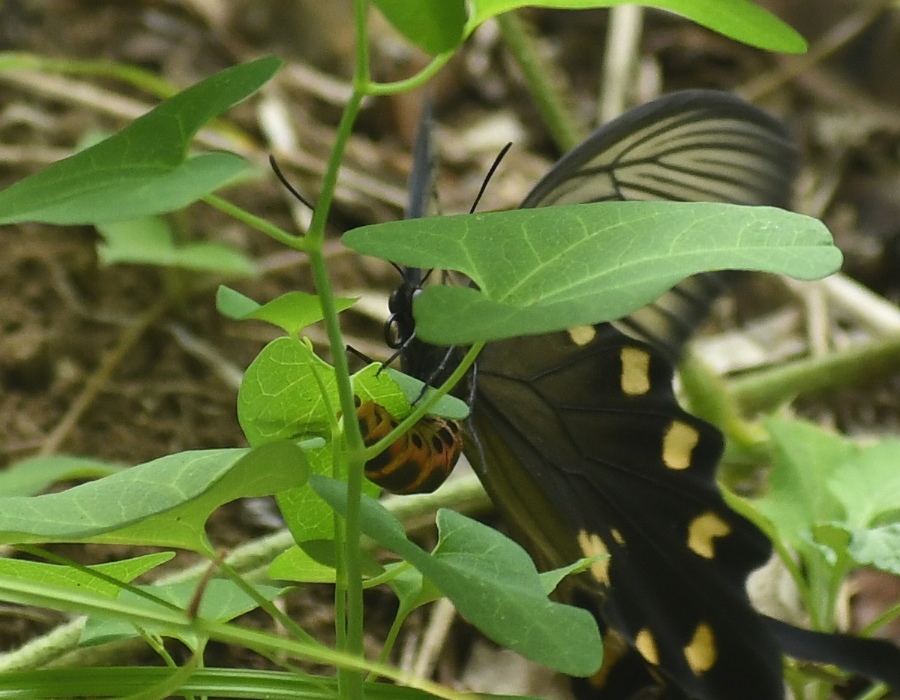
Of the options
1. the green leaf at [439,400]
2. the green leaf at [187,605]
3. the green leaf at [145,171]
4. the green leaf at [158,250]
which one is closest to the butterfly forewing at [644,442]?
the green leaf at [439,400]

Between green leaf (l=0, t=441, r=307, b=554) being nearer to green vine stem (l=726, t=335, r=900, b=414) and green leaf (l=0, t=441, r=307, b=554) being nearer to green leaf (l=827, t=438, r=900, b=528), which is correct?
green leaf (l=827, t=438, r=900, b=528)

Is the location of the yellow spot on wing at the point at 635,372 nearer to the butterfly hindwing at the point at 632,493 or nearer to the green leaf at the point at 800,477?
the butterfly hindwing at the point at 632,493

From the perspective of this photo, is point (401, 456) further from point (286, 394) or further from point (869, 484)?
point (869, 484)

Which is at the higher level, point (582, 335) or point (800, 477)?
point (582, 335)

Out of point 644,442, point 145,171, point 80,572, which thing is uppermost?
point 145,171

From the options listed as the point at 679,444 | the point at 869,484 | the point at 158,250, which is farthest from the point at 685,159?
the point at 158,250

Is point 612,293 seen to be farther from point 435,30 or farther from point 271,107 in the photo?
point 271,107

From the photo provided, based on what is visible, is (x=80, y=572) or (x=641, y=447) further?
(x=641, y=447)
